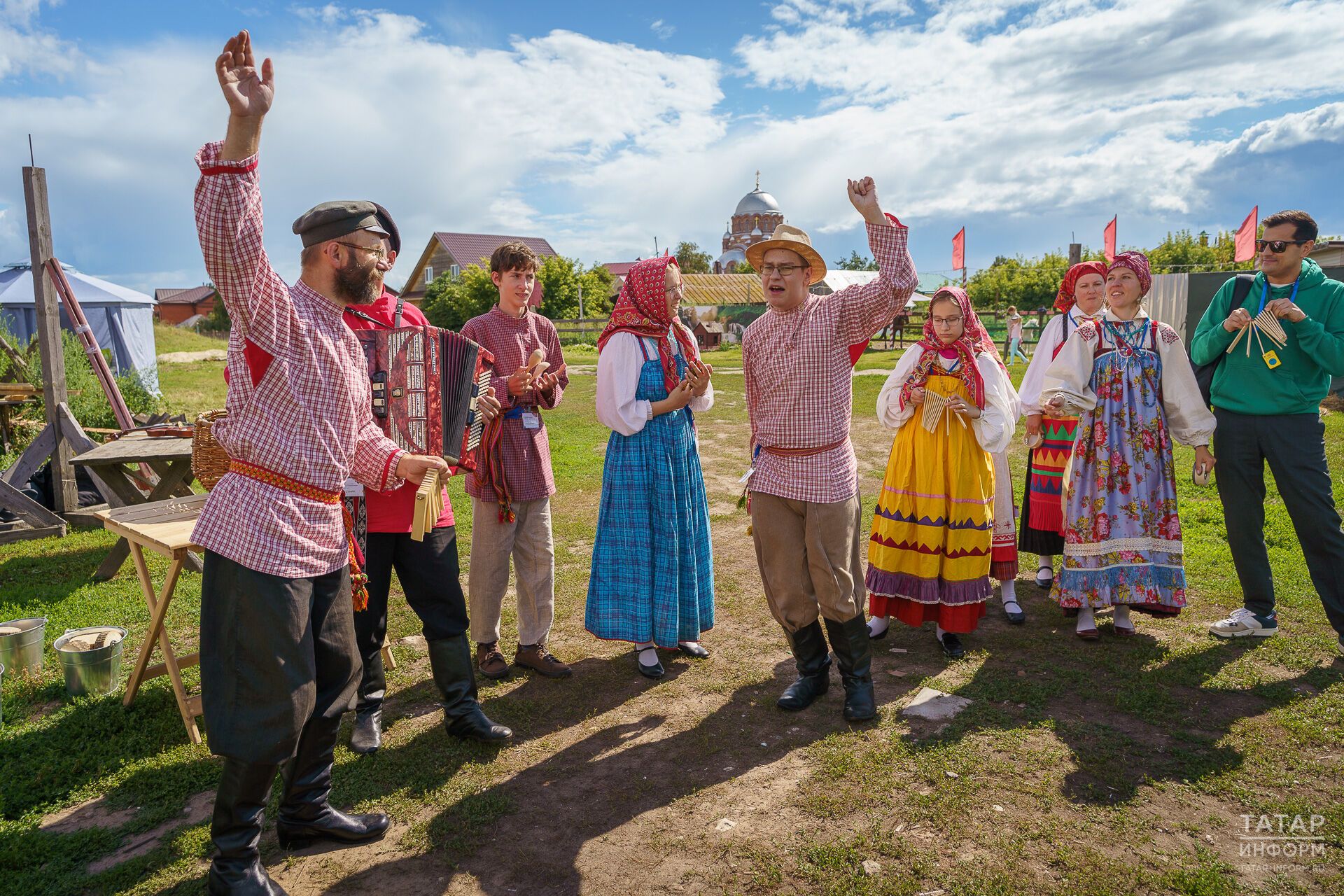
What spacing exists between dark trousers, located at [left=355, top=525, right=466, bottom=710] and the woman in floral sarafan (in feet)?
11.4

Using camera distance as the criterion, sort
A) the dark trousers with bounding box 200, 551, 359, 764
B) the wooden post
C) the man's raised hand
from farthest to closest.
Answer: the wooden post < the dark trousers with bounding box 200, 551, 359, 764 < the man's raised hand

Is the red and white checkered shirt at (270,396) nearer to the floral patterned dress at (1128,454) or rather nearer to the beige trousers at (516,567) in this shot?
the beige trousers at (516,567)

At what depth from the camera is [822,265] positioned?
397 centimetres

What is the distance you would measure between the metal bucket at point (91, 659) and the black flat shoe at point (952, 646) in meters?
4.45

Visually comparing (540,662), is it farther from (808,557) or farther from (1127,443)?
(1127,443)

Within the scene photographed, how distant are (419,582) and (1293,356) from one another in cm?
472

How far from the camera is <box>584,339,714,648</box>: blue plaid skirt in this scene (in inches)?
165

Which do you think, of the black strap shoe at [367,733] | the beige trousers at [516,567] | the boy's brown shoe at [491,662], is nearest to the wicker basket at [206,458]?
the beige trousers at [516,567]

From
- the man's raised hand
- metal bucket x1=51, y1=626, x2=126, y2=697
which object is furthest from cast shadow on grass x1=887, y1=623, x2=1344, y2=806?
metal bucket x1=51, y1=626, x2=126, y2=697

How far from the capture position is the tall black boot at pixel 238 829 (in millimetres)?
2525

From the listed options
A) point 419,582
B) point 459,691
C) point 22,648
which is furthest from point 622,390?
point 22,648

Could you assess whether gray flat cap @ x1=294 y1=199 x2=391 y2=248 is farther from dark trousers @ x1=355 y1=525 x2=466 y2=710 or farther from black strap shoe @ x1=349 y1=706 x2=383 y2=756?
black strap shoe @ x1=349 y1=706 x2=383 y2=756

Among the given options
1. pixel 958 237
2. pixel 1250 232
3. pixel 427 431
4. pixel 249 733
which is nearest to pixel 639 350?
pixel 427 431

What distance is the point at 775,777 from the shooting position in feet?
10.9
